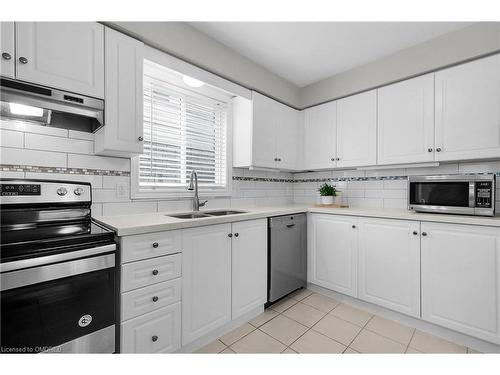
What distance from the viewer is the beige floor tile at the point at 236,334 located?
5.78 ft

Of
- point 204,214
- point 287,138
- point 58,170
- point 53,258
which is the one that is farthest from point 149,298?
point 287,138

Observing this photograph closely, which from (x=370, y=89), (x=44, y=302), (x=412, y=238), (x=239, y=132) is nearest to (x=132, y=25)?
(x=239, y=132)

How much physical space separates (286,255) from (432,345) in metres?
1.24

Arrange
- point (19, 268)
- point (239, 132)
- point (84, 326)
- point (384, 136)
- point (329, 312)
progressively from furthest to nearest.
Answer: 1. point (239, 132)
2. point (384, 136)
3. point (329, 312)
4. point (84, 326)
5. point (19, 268)

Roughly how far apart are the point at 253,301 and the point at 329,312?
2.40 feet

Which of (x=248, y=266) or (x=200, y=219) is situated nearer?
(x=200, y=219)

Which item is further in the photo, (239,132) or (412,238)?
(239,132)

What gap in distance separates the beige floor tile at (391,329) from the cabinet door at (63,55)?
104 inches

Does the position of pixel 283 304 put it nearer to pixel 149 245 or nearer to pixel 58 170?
pixel 149 245

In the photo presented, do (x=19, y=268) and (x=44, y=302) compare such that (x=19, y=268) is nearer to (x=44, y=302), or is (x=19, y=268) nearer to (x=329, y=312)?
(x=44, y=302)

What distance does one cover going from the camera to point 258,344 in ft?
5.63

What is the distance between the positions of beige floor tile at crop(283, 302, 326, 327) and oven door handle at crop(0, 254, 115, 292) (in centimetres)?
158

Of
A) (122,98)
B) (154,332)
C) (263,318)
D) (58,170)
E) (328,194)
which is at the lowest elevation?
(263,318)

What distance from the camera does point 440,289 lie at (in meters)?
1.80
